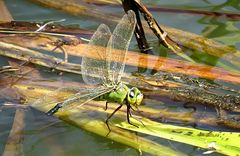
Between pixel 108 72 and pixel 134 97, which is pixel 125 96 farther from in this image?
Answer: pixel 108 72

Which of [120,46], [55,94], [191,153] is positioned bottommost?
[191,153]

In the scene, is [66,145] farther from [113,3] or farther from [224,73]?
[113,3]

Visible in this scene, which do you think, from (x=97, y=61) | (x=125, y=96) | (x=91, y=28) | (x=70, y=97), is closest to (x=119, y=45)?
(x=97, y=61)

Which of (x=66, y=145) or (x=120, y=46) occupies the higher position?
(x=120, y=46)

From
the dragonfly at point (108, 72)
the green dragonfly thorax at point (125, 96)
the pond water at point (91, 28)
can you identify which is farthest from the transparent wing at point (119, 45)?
the pond water at point (91, 28)

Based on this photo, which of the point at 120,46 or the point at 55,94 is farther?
the point at 120,46

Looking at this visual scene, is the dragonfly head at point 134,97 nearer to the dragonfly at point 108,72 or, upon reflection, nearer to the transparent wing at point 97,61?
the dragonfly at point 108,72

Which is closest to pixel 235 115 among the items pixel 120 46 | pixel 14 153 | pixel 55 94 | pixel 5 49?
pixel 120 46
